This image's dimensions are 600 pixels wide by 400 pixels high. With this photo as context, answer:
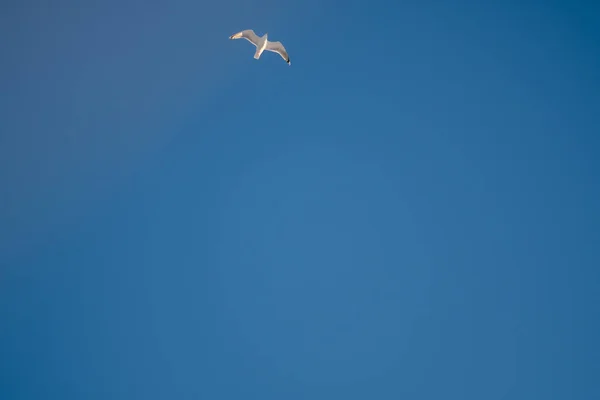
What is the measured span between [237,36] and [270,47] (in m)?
1.27

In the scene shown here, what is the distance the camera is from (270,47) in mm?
18969

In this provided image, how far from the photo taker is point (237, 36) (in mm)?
18281

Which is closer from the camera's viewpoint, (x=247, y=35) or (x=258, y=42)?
(x=247, y=35)
